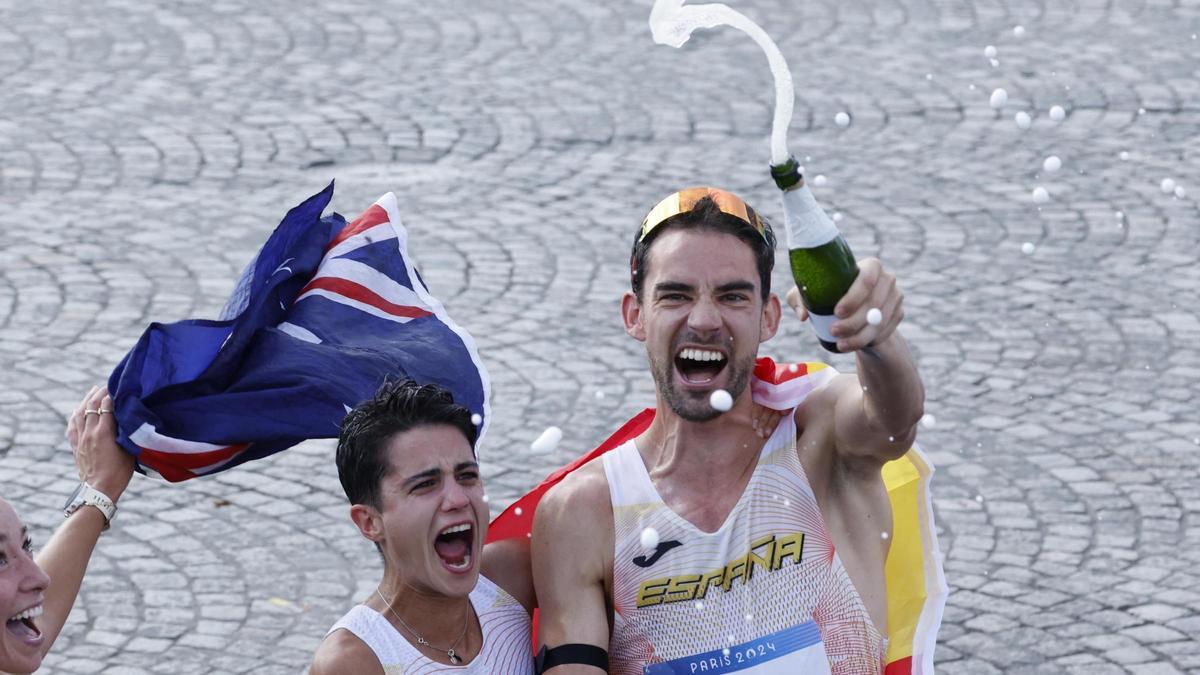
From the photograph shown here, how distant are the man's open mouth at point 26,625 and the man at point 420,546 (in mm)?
596

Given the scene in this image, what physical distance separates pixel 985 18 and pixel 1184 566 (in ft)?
26.1

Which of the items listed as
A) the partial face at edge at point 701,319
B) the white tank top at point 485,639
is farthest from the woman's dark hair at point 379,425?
the partial face at edge at point 701,319

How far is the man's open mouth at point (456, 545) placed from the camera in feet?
13.0

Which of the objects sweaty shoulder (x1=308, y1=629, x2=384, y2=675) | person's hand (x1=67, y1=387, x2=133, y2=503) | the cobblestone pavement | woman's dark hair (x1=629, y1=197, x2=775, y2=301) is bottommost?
the cobblestone pavement

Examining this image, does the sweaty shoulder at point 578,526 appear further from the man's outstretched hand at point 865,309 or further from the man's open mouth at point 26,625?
the man's open mouth at point 26,625

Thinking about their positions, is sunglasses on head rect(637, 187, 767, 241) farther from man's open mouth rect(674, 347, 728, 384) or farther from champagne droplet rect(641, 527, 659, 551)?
champagne droplet rect(641, 527, 659, 551)

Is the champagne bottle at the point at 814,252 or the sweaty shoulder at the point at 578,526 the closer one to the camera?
the champagne bottle at the point at 814,252

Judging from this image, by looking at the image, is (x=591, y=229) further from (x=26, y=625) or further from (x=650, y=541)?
(x=26, y=625)

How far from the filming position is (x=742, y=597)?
13.2 ft

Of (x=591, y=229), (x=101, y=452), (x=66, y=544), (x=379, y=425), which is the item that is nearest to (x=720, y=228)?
(x=379, y=425)

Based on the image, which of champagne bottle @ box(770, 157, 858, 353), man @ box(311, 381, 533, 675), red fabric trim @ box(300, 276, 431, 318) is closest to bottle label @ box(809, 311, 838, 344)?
champagne bottle @ box(770, 157, 858, 353)

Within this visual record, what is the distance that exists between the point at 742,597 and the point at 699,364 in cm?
54

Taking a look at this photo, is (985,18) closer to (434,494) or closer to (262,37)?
(262,37)

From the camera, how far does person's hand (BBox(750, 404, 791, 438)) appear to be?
423 centimetres
